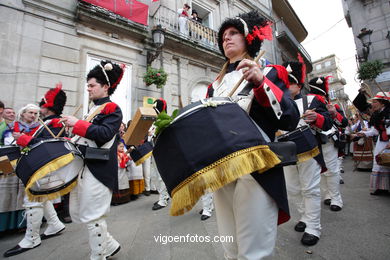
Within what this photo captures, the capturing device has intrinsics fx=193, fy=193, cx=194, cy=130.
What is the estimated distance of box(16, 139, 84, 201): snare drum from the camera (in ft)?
6.77

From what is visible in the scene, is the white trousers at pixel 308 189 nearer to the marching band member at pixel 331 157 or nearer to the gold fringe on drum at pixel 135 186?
the marching band member at pixel 331 157

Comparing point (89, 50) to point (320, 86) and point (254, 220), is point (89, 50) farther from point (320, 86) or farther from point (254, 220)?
point (254, 220)

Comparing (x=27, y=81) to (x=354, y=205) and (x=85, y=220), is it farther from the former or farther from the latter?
(x=354, y=205)

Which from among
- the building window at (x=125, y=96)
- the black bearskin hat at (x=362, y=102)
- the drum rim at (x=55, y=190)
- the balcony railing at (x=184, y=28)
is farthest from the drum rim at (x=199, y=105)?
the balcony railing at (x=184, y=28)

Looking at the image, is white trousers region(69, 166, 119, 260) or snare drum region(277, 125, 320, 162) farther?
snare drum region(277, 125, 320, 162)

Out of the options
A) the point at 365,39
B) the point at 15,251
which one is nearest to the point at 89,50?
the point at 15,251

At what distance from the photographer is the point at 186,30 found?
9.57 meters

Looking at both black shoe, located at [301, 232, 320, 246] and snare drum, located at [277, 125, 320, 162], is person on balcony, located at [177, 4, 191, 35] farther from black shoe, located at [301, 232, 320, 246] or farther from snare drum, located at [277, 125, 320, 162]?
black shoe, located at [301, 232, 320, 246]

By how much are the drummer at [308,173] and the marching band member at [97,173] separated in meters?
2.28

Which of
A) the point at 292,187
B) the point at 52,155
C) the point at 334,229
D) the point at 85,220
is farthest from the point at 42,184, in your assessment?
the point at 334,229

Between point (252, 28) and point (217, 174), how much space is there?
1.27 metres

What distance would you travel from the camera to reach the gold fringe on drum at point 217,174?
90cm

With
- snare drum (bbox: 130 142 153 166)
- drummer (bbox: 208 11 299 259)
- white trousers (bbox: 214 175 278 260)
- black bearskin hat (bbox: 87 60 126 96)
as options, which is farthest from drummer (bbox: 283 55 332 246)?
snare drum (bbox: 130 142 153 166)

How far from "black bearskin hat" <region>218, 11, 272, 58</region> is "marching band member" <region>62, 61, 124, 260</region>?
5.46ft
